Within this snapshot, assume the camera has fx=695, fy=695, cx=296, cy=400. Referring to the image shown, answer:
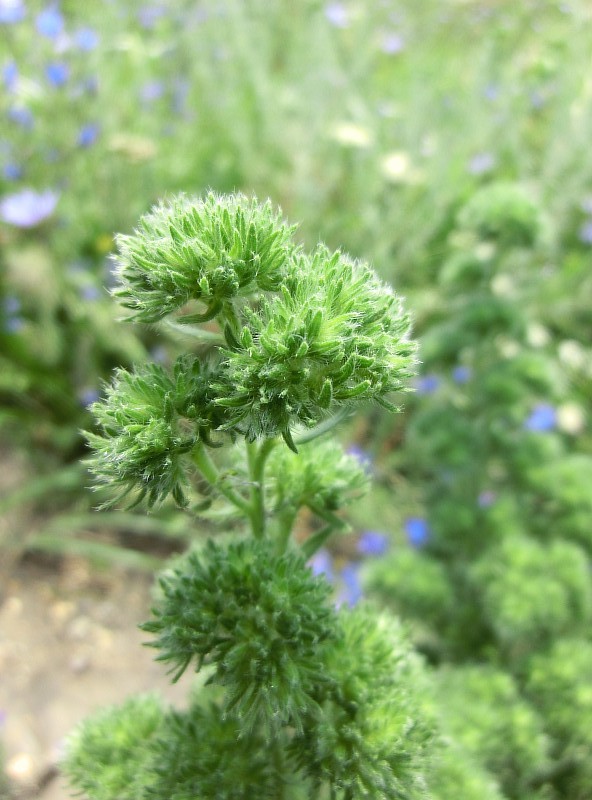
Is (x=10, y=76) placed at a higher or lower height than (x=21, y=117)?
higher

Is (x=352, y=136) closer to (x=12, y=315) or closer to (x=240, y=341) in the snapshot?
(x=12, y=315)

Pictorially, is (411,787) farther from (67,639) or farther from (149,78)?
(149,78)

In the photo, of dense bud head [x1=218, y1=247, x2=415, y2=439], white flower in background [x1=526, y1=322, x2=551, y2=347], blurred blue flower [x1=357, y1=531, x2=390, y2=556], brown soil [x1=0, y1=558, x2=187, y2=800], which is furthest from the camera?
white flower in background [x1=526, y1=322, x2=551, y2=347]

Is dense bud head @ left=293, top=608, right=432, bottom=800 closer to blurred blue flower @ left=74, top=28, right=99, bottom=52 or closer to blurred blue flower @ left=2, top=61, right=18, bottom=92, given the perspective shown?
blurred blue flower @ left=74, top=28, right=99, bottom=52

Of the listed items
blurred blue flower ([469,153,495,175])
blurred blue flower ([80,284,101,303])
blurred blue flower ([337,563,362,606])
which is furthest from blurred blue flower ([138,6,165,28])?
blurred blue flower ([337,563,362,606])

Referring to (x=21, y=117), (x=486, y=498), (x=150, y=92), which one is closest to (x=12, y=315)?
(x=21, y=117)

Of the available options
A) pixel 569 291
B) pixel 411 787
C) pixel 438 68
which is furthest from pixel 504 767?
pixel 438 68

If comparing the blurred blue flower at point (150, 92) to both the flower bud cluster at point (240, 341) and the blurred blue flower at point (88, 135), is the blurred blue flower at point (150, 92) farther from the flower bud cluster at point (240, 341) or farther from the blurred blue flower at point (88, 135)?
the flower bud cluster at point (240, 341)
